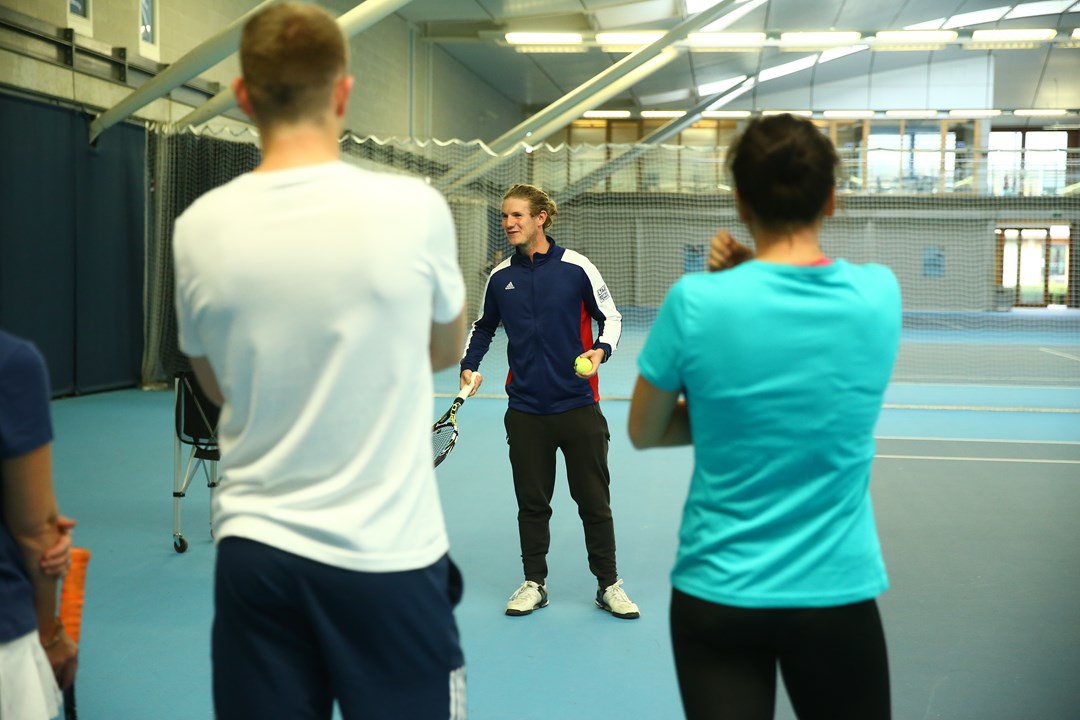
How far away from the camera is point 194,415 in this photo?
544 centimetres

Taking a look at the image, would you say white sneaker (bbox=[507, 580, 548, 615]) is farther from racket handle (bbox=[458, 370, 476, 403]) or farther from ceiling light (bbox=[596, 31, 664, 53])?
ceiling light (bbox=[596, 31, 664, 53])

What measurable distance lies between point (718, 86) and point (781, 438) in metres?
30.2

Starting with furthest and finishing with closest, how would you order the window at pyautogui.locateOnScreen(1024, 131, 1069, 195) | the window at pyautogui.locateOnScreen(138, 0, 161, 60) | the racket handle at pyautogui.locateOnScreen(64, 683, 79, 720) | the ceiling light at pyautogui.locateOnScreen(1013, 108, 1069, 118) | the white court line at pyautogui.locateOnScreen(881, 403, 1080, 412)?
1. the ceiling light at pyautogui.locateOnScreen(1013, 108, 1069, 118)
2. the window at pyautogui.locateOnScreen(1024, 131, 1069, 195)
3. the window at pyautogui.locateOnScreen(138, 0, 161, 60)
4. the white court line at pyautogui.locateOnScreen(881, 403, 1080, 412)
5. the racket handle at pyautogui.locateOnScreen(64, 683, 79, 720)

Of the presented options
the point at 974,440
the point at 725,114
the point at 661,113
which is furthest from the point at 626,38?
the point at 974,440

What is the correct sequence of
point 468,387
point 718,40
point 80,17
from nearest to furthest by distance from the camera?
point 468,387
point 80,17
point 718,40

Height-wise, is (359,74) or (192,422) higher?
(359,74)

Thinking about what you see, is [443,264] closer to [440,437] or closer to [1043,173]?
[440,437]

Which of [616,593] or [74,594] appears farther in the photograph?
[616,593]

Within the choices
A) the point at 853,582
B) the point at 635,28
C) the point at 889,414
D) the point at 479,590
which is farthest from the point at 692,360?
the point at 635,28

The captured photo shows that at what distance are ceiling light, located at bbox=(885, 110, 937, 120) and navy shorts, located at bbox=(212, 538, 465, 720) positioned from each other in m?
33.4

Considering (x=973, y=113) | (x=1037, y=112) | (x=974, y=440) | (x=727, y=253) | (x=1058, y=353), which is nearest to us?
(x=727, y=253)

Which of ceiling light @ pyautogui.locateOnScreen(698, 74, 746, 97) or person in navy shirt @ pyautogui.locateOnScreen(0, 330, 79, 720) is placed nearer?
person in navy shirt @ pyautogui.locateOnScreen(0, 330, 79, 720)

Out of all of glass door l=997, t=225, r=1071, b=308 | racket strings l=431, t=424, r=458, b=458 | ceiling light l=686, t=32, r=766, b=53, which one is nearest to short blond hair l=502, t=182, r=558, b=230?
racket strings l=431, t=424, r=458, b=458

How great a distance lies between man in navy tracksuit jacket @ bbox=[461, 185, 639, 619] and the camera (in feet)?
14.9
